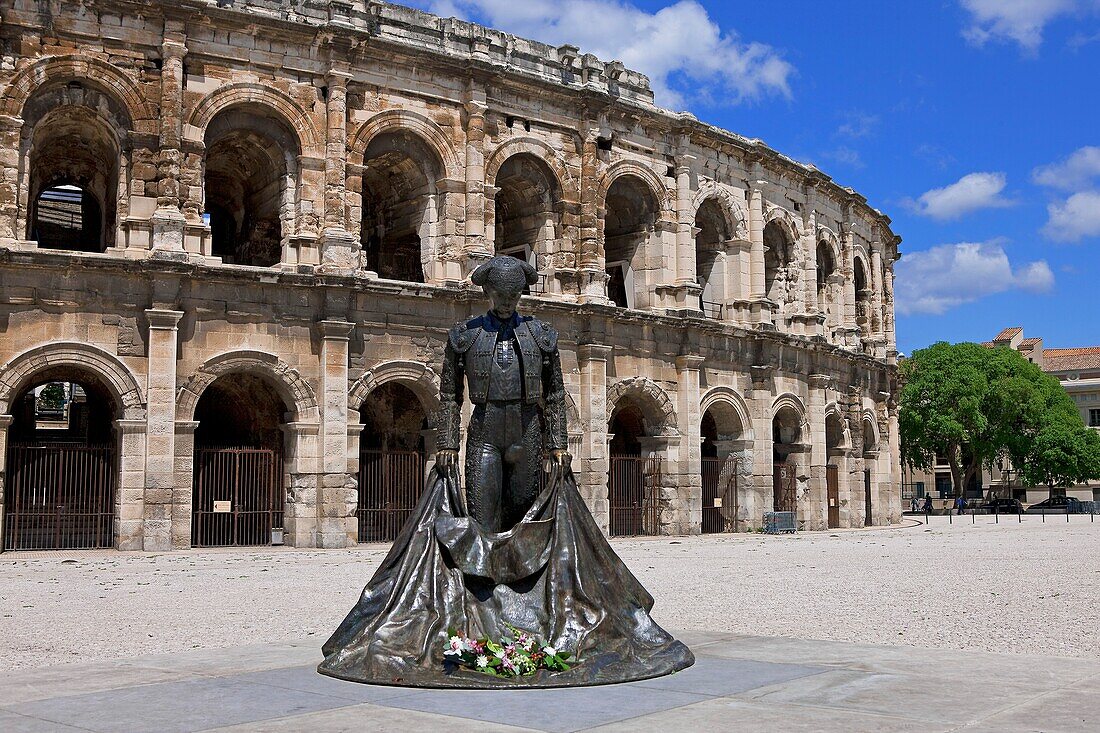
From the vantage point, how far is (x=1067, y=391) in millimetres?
63438

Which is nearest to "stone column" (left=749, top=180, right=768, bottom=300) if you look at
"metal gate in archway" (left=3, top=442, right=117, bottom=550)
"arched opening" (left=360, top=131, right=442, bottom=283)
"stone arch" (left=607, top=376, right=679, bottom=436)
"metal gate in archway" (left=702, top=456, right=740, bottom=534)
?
"metal gate in archway" (left=702, top=456, right=740, bottom=534)

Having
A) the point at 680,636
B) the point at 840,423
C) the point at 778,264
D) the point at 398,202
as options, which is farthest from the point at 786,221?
the point at 680,636

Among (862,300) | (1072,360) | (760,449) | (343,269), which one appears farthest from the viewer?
(1072,360)

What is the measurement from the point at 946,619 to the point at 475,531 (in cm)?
488

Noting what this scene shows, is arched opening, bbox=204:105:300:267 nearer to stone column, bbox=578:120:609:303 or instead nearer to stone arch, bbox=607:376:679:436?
stone column, bbox=578:120:609:303

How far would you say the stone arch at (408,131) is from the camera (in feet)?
68.4

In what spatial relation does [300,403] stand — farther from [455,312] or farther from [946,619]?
[946,619]

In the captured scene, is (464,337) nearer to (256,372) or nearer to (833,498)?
(256,372)

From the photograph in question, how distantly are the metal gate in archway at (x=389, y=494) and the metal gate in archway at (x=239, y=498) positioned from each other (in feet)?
5.89

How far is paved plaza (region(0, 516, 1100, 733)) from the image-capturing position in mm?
5012

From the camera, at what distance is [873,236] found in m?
35.3

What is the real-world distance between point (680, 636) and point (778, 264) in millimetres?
22526

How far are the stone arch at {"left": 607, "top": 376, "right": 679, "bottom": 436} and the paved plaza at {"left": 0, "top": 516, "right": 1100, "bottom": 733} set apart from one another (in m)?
7.81

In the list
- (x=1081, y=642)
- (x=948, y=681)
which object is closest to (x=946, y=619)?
(x=1081, y=642)
